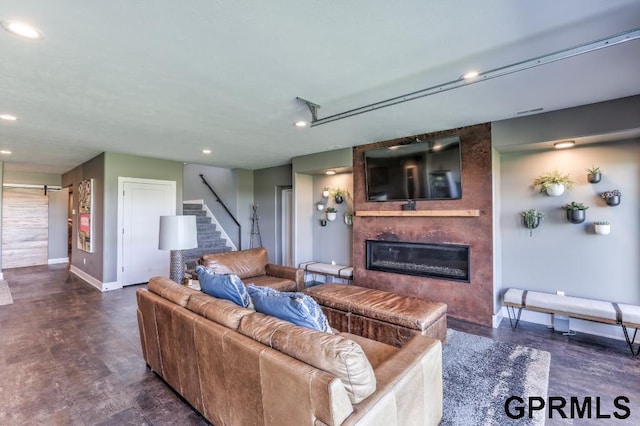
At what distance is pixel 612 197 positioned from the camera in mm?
3354

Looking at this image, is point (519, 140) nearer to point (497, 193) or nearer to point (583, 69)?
point (497, 193)

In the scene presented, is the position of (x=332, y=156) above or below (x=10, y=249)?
above

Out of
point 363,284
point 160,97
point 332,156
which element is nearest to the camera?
point 160,97

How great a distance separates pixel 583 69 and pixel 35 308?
706cm

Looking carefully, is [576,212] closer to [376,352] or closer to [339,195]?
[376,352]

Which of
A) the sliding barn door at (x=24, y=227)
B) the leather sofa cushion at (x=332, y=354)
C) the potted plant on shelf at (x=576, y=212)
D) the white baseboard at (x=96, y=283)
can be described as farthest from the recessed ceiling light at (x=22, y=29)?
the sliding barn door at (x=24, y=227)

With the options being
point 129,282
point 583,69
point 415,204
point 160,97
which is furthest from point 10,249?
point 583,69

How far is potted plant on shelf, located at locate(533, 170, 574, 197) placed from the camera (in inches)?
142

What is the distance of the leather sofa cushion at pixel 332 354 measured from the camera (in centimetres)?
128

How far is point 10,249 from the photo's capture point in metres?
7.76

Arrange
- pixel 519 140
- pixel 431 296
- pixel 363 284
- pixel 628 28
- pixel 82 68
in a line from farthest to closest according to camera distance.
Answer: pixel 363 284, pixel 431 296, pixel 519 140, pixel 82 68, pixel 628 28

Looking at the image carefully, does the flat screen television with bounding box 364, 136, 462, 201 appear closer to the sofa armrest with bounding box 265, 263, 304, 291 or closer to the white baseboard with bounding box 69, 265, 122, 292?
the sofa armrest with bounding box 265, 263, 304, 291

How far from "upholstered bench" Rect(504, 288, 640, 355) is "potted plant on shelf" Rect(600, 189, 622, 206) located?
1.10 metres

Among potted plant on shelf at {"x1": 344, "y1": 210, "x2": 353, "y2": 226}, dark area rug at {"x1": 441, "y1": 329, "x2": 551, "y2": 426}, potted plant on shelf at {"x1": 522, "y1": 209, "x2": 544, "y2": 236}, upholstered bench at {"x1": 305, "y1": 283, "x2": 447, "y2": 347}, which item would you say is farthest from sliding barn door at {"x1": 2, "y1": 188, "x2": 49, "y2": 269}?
potted plant on shelf at {"x1": 522, "y1": 209, "x2": 544, "y2": 236}
